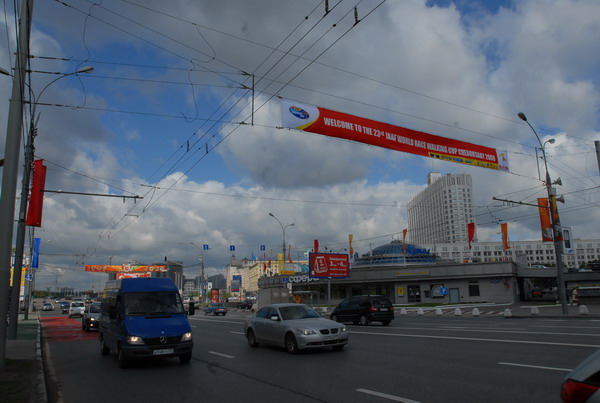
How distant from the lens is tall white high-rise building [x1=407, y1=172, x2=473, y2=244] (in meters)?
88.5

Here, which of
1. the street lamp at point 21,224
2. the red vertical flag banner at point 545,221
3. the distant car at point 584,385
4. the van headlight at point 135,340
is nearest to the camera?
the distant car at point 584,385

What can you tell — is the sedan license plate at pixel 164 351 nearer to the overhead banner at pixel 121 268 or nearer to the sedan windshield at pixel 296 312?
the sedan windshield at pixel 296 312

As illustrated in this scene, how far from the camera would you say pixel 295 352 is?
13.1 m

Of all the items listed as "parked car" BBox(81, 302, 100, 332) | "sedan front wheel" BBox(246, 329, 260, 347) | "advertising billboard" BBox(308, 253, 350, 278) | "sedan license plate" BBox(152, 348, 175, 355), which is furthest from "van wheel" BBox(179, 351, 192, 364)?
"advertising billboard" BBox(308, 253, 350, 278)

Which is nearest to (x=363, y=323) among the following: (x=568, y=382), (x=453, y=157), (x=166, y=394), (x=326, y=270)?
(x=453, y=157)

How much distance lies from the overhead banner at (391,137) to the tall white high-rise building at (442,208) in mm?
47747

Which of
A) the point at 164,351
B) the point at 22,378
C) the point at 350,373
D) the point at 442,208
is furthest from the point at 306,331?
the point at 442,208

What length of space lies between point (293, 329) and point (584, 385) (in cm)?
1008

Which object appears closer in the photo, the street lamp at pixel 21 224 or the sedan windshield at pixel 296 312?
the sedan windshield at pixel 296 312

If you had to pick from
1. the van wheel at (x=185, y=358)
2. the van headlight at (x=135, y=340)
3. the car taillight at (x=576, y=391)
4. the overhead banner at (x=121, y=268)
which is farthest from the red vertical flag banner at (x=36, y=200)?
the overhead banner at (x=121, y=268)

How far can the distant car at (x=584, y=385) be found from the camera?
342 cm

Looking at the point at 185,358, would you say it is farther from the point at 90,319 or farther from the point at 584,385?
the point at 90,319

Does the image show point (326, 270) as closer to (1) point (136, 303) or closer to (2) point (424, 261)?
(2) point (424, 261)

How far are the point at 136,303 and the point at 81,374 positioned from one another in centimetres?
210
